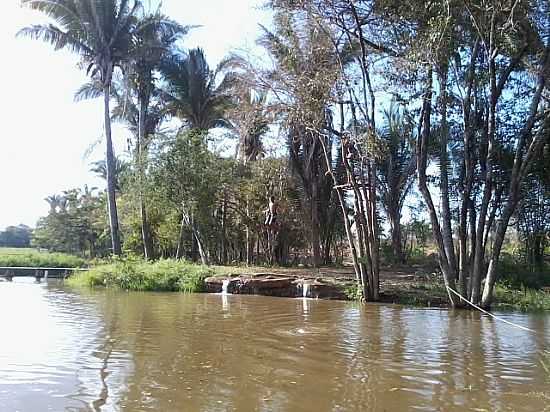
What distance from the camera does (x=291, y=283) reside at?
1659 cm

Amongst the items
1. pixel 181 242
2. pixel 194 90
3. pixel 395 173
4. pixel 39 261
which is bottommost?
pixel 39 261

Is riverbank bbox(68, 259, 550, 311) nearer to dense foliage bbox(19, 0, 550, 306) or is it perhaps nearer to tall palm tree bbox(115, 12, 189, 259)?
dense foliage bbox(19, 0, 550, 306)

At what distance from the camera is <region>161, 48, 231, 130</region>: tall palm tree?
92.1 feet

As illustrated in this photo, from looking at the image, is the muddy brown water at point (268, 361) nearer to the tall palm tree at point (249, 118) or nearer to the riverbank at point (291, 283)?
the riverbank at point (291, 283)

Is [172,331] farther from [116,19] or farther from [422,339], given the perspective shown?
[116,19]

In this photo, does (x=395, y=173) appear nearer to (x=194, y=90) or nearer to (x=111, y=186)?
(x=194, y=90)

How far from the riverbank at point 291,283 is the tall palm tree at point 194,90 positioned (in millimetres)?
9844

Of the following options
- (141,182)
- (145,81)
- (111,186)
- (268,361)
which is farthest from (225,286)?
(145,81)

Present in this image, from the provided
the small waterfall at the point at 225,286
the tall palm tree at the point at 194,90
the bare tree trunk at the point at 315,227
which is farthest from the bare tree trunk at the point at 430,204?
the tall palm tree at the point at 194,90

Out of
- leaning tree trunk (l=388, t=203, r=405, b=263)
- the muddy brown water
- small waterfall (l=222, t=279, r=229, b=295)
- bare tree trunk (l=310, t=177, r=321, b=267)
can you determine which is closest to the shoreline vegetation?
small waterfall (l=222, t=279, r=229, b=295)

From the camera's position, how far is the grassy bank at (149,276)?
60.4ft

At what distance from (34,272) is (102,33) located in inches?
497

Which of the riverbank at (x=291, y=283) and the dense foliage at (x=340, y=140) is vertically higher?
the dense foliage at (x=340, y=140)

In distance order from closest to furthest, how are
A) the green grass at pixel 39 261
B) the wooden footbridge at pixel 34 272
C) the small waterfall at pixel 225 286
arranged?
the small waterfall at pixel 225 286
the wooden footbridge at pixel 34 272
the green grass at pixel 39 261
